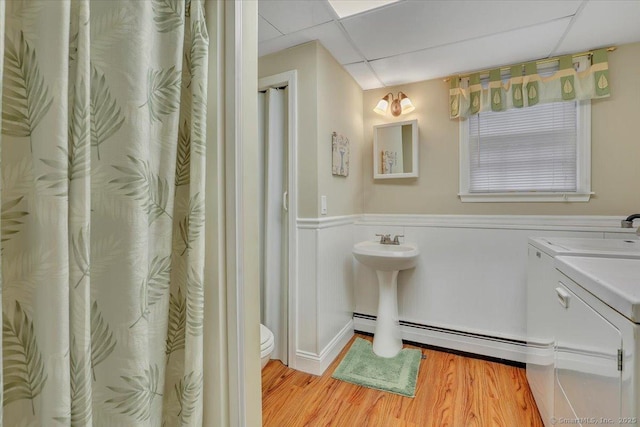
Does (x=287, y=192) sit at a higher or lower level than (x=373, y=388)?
higher

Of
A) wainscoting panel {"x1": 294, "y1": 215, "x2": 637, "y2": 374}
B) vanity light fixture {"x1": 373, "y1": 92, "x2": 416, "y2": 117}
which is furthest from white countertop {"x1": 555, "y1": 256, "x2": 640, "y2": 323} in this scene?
vanity light fixture {"x1": 373, "y1": 92, "x2": 416, "y2": 117}

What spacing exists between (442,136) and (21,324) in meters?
2.62

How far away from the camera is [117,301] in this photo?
2.04ft

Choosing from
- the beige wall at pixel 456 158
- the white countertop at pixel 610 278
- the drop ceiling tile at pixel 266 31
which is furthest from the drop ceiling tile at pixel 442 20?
the white countertop at pixel 610 278

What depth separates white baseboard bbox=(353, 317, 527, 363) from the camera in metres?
2.14

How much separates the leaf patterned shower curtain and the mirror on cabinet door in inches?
80.3

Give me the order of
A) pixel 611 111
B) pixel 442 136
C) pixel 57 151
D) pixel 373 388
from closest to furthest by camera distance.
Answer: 1. pixel 57 151
2. pixel 373 388
3. pixel 611 111
4. pixel 442 136

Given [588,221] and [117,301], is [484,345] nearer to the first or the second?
[588,221]

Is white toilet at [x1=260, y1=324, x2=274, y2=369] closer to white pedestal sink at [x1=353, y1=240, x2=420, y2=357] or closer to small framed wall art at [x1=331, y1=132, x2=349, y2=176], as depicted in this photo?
white pedestal sink at [x1=353, y1=240, x2=420, y2=357]

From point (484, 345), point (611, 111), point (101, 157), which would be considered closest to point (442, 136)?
point (611, 111)

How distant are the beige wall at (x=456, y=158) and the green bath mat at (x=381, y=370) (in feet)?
3.84

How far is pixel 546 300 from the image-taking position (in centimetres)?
142

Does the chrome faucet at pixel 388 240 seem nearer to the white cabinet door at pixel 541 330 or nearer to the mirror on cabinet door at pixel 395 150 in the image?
the mirror on cabinet door at pixel 395 150

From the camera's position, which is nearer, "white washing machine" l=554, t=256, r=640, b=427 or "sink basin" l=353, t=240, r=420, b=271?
"white washing machine" l=554, t=256, r=640, b=427
